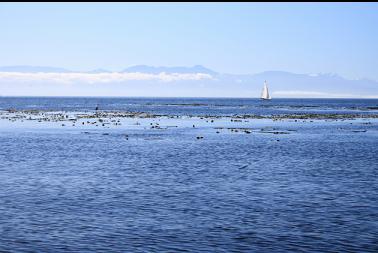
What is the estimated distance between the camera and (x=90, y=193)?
27.3 metres

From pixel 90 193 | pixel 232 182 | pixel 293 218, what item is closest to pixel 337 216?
pixel 293 218

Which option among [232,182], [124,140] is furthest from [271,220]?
[124,140]

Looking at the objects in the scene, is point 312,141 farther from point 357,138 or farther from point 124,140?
point 124,140

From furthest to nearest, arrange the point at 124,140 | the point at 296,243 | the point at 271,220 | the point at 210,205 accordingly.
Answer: the point at 124,140
the point at 210,205
the point at 271,220
the point at 296,243

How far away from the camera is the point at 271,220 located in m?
22.0

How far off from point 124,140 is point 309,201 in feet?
121

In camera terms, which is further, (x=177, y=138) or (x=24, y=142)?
(x=177, y=138)

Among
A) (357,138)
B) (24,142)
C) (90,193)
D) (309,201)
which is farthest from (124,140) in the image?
(309,201)

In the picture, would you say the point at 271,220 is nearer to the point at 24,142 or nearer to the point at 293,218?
the point at 293,218

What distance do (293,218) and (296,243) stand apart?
3.67m

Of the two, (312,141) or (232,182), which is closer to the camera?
(232,182)

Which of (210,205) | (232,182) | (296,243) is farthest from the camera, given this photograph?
(232,182)

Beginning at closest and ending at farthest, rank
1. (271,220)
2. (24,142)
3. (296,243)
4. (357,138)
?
1. (296,243)
2. (271,220)
3. (24,142)
4. (357,138)

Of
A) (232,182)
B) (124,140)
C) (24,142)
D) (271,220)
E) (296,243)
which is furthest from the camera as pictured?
(124,140)
